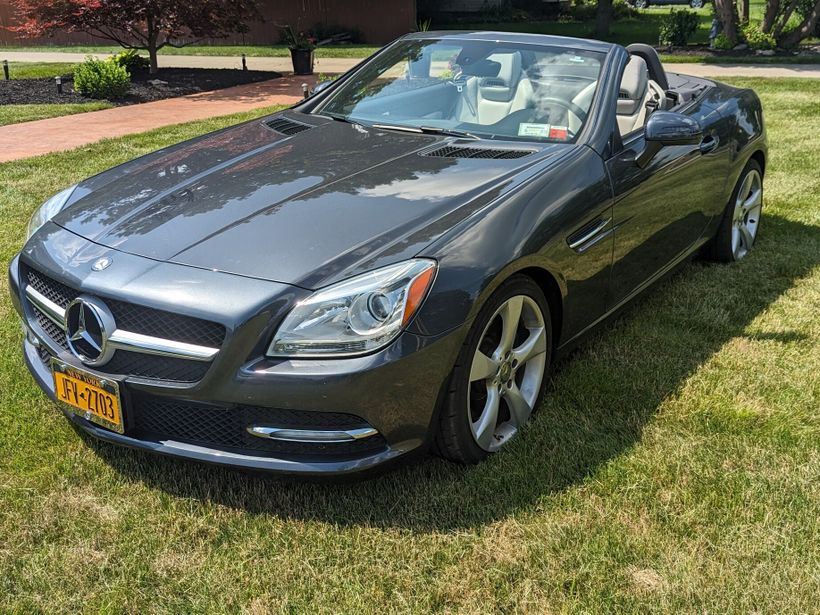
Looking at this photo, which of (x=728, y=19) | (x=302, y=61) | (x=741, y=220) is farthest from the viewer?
(x=728, y=19)

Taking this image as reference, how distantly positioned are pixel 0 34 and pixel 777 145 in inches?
986

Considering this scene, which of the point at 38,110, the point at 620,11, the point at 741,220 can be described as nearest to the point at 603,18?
the point at 620,11

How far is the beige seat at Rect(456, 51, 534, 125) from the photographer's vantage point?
3793mm

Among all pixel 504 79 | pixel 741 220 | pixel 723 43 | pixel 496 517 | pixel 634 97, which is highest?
pixel 504 79

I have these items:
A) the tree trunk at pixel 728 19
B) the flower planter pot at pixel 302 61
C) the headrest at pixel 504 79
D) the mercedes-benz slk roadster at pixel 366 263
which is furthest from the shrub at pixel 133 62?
the tree trunk at pixel 728 19

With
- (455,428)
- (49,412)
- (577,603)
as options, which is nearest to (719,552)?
(577,603)

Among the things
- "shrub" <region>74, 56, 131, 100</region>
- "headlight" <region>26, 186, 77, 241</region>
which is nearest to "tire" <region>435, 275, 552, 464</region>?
"headlight" <region>26, 186, 77, 241</region>

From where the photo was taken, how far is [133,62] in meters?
14.8

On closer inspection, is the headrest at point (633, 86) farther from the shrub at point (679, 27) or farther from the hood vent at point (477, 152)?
the shrub at point (679, 27)

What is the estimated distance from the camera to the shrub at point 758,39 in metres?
17.8

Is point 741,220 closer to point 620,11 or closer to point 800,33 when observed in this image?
point 800,33

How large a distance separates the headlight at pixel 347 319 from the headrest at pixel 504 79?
1729mm

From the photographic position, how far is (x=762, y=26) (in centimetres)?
1830

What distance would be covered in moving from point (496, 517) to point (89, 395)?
1382 mm
